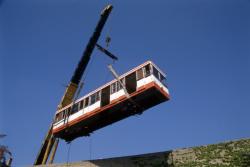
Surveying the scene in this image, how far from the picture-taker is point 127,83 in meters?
19.8

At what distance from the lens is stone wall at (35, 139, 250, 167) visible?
72.6 ft

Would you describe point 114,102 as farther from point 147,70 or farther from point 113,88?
point 147,70

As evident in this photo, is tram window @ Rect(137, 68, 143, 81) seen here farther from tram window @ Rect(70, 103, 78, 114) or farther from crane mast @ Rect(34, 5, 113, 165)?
crane mast @ Rect(34, 5, 113, 165)

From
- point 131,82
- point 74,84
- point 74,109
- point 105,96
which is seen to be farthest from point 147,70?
point 74,84

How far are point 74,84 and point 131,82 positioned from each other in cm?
1134

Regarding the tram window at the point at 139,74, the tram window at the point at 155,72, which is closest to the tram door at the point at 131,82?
the tram window at the point at 139,74

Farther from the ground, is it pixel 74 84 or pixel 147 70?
pixel 74 84

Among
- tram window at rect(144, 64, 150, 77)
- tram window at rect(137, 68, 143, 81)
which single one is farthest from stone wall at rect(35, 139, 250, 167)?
tram window at rect(144, 64, 150, 77)

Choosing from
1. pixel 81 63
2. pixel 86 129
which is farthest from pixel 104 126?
pixel 81 63

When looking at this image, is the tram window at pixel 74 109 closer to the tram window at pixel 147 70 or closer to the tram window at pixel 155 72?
the tram window at pixel 147 70

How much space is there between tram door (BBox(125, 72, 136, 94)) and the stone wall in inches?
310

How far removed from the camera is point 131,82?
19.6 meters

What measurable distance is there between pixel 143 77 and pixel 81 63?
413 inches

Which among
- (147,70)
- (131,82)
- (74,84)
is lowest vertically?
(131,82)
